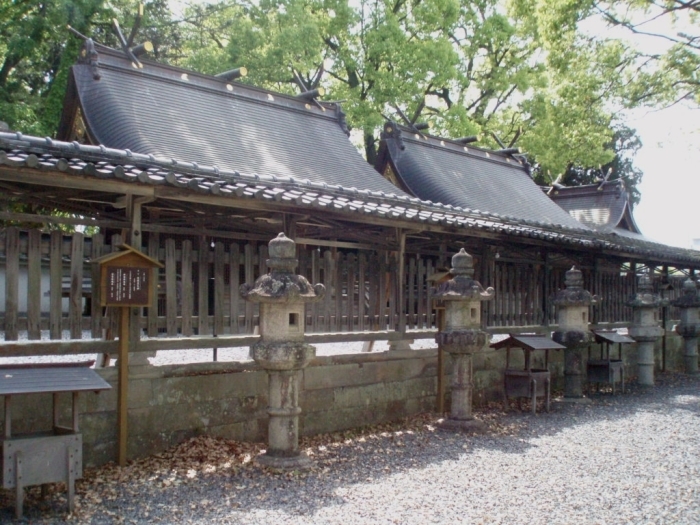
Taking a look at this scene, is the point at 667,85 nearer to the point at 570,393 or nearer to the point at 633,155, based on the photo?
the point at 570,393

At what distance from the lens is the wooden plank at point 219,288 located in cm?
786

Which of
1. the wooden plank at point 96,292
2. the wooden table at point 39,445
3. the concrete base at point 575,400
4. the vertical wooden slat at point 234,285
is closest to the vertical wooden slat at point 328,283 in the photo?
the vertical wooden slat at point 234,285

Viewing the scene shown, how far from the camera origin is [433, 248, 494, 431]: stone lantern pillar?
357 inches

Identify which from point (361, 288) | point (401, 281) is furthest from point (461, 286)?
point (361, 288)

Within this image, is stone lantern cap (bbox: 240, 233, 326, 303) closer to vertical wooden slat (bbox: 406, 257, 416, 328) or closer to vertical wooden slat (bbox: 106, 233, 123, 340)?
vertical wooden slat (bbox: 106, 233, 123, 340)

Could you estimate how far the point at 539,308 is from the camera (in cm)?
1314

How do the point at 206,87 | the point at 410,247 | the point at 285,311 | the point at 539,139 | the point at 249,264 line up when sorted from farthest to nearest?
the point at 539,139 < the point at 206,87 < the point at 410,247 < the point at 249,264 < the point at 285,311

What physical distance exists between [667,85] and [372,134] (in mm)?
9928

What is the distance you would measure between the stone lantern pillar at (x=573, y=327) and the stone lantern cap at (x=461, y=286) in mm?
2949

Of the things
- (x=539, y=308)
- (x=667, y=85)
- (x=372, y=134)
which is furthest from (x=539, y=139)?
(x=539, y=308)

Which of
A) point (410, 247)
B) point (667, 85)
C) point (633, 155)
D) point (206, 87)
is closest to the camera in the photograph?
point (410, 247)

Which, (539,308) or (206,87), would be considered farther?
(206,87)

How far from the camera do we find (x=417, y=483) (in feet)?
21.5

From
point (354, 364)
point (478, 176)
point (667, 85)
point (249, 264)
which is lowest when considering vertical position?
point (354, 364)
